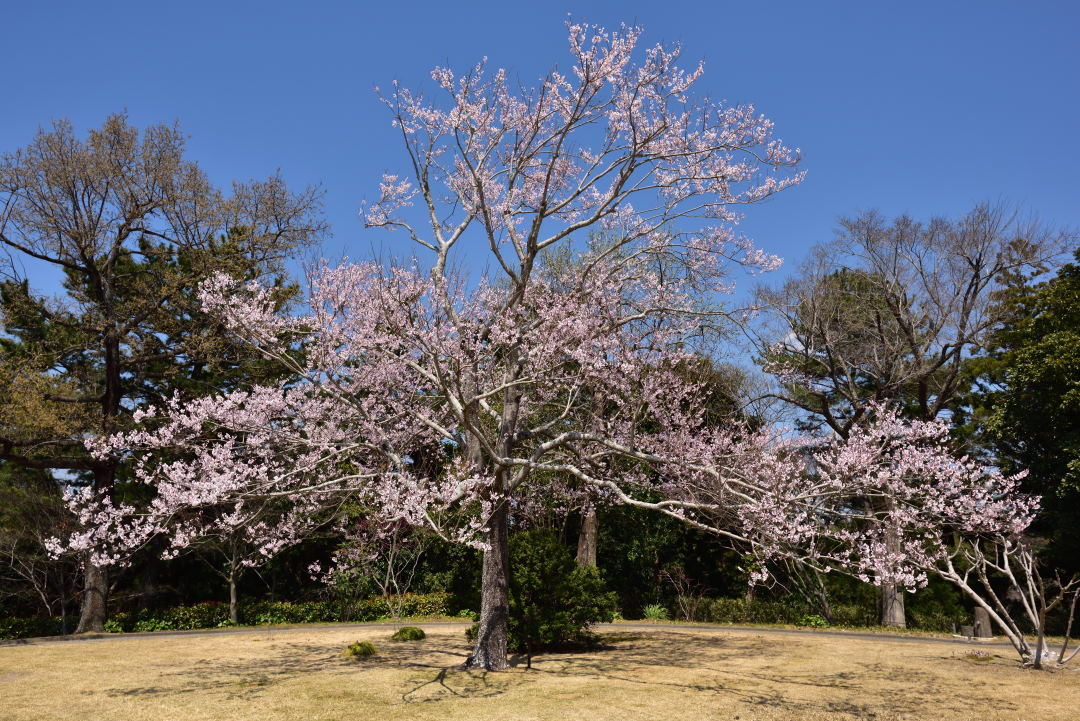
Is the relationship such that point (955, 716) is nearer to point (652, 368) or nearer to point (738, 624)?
point (652, 368)

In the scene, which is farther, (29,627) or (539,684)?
(29,627)

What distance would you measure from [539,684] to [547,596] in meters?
2.64

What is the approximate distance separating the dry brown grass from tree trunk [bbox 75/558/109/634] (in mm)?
4754

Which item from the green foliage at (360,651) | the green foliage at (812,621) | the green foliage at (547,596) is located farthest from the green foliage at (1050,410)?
the green foliage at (360,651)

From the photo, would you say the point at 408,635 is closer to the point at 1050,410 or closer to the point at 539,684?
the point at 539,684

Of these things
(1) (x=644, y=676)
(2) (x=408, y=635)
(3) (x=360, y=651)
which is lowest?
(2) (x=408, y=635)

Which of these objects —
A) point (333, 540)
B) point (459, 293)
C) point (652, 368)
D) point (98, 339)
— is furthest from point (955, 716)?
point (98, 339)

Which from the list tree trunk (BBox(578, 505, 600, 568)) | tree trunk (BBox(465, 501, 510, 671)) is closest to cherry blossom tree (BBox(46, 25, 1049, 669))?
tree trunk (BBox(465, 501, 510, 671))

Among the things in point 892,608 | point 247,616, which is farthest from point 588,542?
point 247,616

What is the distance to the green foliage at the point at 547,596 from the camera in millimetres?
11688

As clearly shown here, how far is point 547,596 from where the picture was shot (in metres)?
11.9

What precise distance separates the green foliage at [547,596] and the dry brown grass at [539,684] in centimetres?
48

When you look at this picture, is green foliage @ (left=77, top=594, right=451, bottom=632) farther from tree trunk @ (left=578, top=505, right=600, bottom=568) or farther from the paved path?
tree trunk @ (left=578, top=505, right=600, bottom=568)

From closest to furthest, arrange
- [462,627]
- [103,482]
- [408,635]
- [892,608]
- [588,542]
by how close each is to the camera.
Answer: [408,635]
[462,627]
[103,482]
[892,608]
[588,542]
